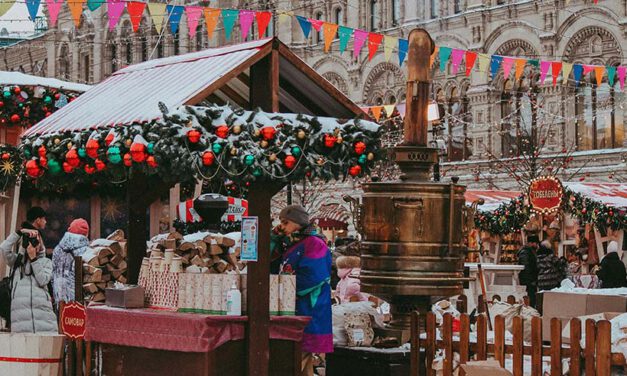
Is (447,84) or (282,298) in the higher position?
(447,84)

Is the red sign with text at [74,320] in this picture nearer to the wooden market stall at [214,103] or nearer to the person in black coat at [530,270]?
A: the wooden market stall at [214,103]

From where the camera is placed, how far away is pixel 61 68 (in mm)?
48438

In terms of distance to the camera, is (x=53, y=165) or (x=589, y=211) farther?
(x=589, y=211)

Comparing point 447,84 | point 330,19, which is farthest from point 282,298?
point 330,19

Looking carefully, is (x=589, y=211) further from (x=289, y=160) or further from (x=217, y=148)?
(x=217, y=148)

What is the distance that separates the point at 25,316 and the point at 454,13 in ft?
79.7

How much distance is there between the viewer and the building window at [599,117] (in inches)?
1155

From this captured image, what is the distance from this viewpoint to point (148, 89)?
9.47 metres

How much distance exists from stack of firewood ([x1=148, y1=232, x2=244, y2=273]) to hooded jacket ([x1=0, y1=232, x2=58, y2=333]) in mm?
1602

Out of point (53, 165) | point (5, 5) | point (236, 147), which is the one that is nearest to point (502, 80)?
point (5, 5)

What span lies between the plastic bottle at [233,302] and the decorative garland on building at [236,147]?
2.80ft

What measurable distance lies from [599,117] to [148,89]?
2242cm

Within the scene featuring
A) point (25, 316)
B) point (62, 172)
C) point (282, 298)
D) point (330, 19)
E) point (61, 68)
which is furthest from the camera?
point (61, 68)

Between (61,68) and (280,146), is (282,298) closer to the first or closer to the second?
(280,146)
